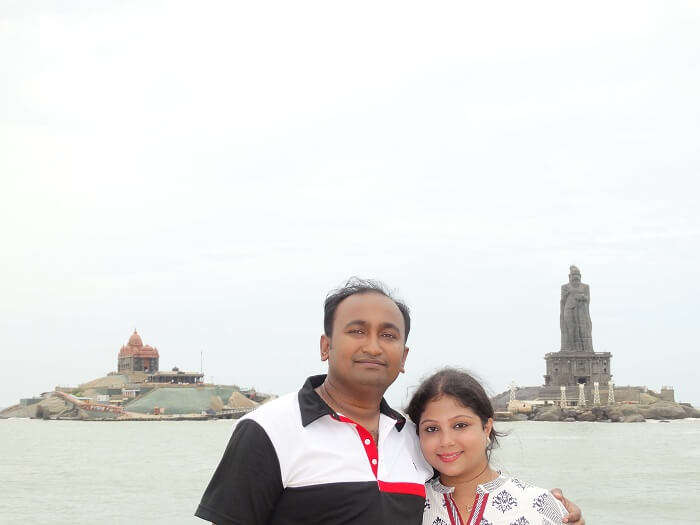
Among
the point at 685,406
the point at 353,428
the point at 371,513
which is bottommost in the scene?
the point at 685,406

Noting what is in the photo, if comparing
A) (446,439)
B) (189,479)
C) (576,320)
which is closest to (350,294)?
(446,439)

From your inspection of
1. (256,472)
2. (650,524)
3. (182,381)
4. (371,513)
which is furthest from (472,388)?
(182,381)

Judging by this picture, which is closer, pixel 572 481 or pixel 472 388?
pixel 472 388

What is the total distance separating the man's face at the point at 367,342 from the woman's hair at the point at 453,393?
35 centimetres

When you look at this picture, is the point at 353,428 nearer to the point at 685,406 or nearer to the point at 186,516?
the point at 186,516

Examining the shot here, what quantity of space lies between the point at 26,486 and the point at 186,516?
37.0 ft

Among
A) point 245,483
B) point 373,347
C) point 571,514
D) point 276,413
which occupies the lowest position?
point 571,514

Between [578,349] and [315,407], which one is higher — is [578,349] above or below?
below

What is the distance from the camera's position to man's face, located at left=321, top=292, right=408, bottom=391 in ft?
14.1

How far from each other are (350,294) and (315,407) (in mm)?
581

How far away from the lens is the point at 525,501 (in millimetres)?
4375

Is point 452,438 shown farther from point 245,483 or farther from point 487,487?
point 245,483

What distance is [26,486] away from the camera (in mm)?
33312

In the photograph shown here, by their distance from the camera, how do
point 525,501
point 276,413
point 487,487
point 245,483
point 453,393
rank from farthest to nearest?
point 453,393
point 487,487
point 525,501
point 276,413
point 245,483
